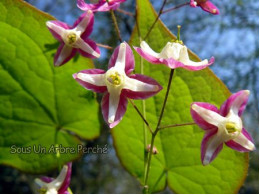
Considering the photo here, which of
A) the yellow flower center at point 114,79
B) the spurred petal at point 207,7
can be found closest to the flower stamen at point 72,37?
the yellow flower center at point 114,79

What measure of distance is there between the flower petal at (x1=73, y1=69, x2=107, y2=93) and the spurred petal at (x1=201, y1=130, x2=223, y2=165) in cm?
15

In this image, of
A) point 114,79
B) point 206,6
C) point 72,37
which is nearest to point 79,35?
point 72,37

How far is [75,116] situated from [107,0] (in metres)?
0.23

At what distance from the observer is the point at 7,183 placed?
1928 millimetres

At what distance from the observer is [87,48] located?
0.48 m

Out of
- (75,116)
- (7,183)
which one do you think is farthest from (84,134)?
(7,183)

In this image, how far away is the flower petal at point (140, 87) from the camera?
414 millimetres

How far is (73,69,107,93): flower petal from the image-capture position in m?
0.42

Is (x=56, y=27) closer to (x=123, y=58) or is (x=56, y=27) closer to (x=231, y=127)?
(x=123, y=58)

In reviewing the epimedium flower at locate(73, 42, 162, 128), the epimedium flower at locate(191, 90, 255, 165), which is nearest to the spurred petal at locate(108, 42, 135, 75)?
the epimedium flower at locate(73, 42, 162, 128)

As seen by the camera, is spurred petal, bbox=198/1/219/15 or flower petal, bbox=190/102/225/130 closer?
flower petal, bbox=190/102/225/130

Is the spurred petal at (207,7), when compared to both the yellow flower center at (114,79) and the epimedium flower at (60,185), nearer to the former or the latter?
the yellow flower center at (114,79)

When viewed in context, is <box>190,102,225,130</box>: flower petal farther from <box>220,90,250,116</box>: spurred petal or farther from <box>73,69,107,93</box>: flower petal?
<box>73,69,107,93</box>: flower petal

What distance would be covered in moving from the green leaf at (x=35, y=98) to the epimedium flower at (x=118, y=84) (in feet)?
0.36
